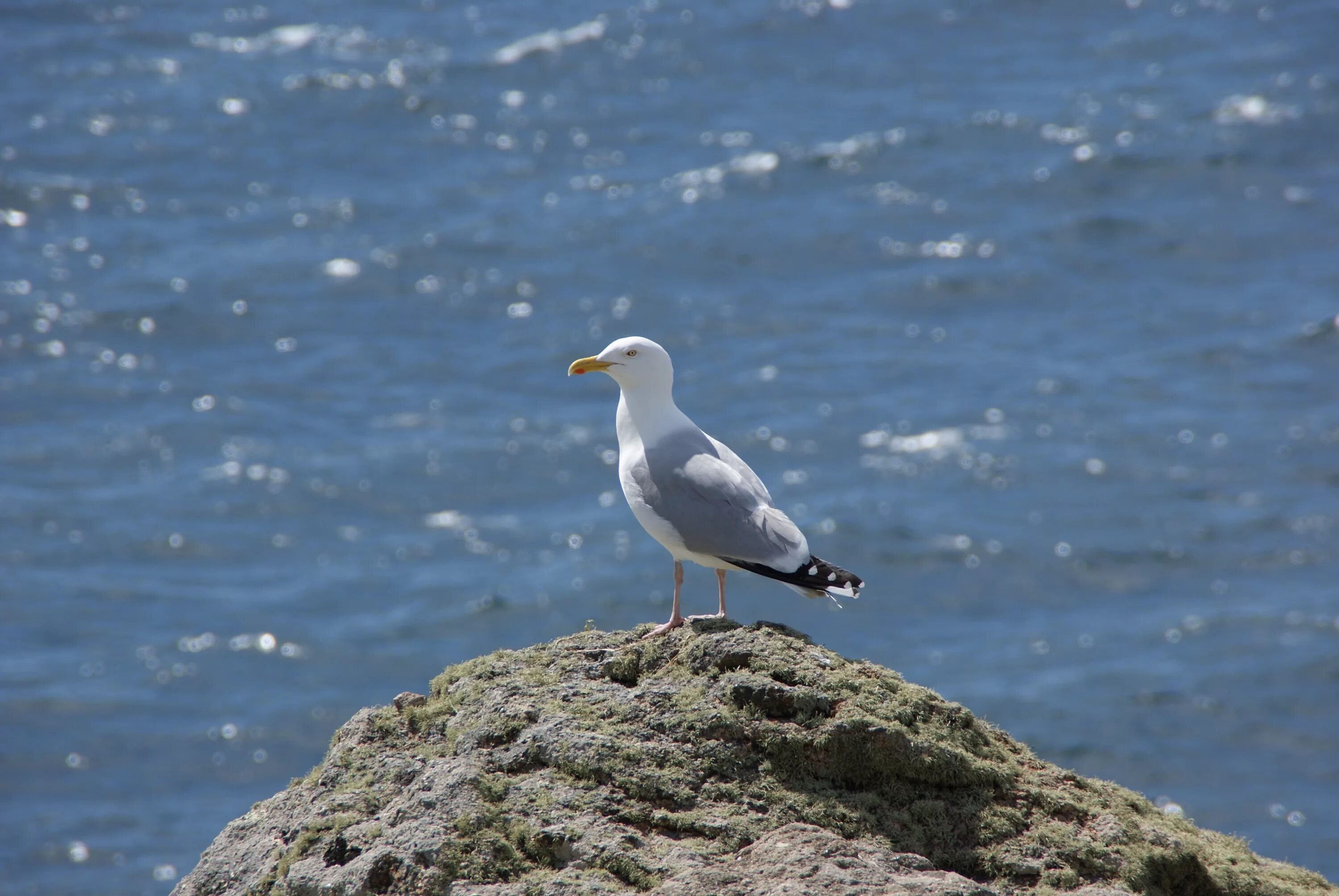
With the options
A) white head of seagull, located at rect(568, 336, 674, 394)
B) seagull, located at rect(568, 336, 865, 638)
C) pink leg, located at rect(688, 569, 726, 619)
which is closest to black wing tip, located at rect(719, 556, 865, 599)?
seagull, located at rect(568, 336, 865, 638)

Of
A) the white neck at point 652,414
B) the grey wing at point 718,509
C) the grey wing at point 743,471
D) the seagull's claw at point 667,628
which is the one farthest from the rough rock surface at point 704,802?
the white neck at point 652,414

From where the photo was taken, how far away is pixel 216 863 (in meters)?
6.11

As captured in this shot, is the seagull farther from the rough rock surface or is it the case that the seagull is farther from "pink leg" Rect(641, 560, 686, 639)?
the rough rock surface

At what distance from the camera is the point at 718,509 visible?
713cm

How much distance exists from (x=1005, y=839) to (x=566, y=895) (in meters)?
1.83

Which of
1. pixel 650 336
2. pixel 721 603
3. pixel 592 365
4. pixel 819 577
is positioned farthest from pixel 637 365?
pixel 650 336

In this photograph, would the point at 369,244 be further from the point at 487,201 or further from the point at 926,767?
the point at 926,767

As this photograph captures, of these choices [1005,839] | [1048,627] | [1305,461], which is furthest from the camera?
[1305,461]

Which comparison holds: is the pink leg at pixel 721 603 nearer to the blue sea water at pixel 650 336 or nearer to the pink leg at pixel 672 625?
the pink leg at pixel 672 625

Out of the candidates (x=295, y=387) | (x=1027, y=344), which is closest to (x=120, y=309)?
(x=295, y=387)

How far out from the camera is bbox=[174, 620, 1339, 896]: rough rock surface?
17.6 ft

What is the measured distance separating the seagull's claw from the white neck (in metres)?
1.27

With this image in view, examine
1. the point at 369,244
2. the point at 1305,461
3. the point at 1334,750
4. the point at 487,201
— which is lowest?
the point at 1334,750

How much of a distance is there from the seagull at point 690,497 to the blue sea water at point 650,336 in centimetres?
1180
